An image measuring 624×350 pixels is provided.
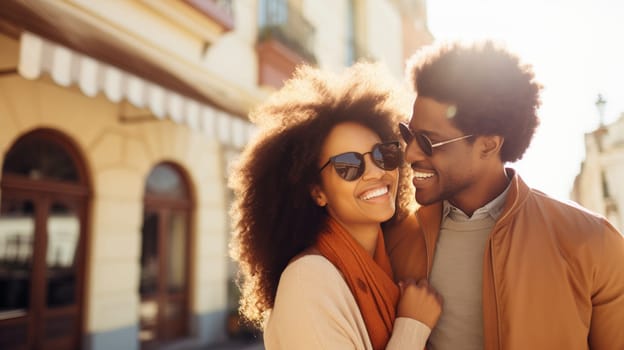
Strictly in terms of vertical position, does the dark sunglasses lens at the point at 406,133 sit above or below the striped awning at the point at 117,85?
below

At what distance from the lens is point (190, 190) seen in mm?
8258

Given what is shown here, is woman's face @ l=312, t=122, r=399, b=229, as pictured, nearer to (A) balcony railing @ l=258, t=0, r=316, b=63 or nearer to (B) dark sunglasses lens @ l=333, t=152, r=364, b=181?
(B) dark sunglasses lens @ l=333, t=152, r=364, b=181

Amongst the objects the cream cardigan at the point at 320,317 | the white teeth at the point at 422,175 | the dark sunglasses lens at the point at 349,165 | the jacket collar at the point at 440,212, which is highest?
the dark sunglasses lens at the point at 349,165

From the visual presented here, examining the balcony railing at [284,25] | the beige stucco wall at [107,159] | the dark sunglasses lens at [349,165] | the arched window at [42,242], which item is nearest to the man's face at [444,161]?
the dark sunglasses lens at [349,165]

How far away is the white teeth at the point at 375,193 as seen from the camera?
208cm

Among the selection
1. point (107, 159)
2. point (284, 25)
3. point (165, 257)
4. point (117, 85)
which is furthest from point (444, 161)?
Result: point (284, 25)

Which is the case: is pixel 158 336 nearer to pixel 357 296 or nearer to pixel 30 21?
pixel 30 21

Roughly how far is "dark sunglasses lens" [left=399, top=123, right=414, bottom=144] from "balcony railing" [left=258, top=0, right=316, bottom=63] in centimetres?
748

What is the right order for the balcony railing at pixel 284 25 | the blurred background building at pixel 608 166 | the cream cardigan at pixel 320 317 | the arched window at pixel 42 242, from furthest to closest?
the balcony railing at pixel 284 25 → the blurred background building at pixel 608 166 → the arched window at pixel 42 242 → the cream cardigan at pixel 320 317

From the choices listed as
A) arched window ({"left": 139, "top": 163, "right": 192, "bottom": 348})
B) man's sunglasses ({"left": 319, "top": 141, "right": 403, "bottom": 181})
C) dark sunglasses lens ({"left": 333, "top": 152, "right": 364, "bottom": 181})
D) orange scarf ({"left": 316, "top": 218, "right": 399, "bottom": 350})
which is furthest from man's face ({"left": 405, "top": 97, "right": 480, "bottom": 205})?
arched window ({"left": 139, "top": 163, "right": 192, "bottom": 348})

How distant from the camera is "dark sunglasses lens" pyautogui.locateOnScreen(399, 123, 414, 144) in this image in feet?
7.18

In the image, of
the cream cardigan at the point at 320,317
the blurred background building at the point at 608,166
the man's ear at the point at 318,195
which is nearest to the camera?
the cream cardigan at the point at 320,317

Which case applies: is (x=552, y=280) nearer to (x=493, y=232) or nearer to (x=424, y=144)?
(x=493, y=232)

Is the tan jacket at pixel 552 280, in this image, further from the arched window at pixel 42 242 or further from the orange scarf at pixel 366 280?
the arched window at pixel 42 242
